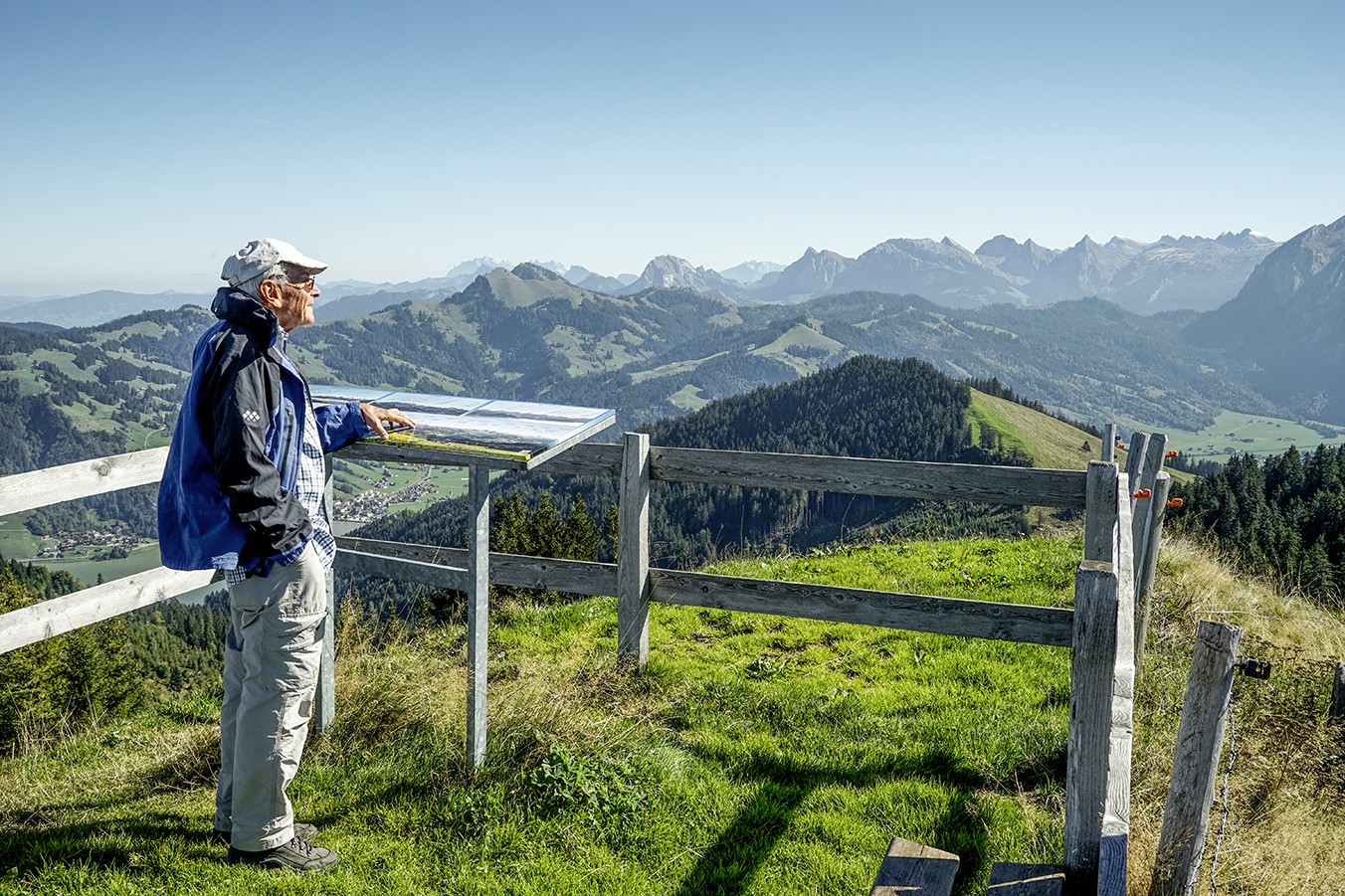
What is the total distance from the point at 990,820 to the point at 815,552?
8.40m

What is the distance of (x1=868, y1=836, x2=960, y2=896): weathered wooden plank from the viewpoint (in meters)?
2.95

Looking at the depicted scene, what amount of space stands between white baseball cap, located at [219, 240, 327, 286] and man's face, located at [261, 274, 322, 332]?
65 mm

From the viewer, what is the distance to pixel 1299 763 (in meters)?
4.99

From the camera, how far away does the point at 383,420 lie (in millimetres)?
4590

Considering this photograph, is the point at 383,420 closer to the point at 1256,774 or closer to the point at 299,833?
the point at 299,833

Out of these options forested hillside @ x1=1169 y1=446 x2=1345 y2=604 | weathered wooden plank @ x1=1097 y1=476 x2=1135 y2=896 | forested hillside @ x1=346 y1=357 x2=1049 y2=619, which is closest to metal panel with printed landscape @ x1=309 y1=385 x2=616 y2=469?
weathered wooden plank @ x1=1097 y1=476 x2=1135 y2=896

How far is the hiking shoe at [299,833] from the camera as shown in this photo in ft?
13.9

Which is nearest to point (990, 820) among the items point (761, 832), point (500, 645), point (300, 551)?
point (761, 832)

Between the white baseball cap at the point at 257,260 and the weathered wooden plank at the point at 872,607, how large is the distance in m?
3.52

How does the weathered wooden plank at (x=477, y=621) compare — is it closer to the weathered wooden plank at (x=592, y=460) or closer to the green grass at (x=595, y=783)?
the green grass at (x=595, y=783)

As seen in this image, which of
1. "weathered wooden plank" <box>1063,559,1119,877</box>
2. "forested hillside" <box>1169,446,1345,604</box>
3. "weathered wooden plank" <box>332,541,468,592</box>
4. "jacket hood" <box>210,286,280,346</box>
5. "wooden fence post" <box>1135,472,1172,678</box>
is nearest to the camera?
"weathered wooden plank" <box>1063,559,1119,877</box>

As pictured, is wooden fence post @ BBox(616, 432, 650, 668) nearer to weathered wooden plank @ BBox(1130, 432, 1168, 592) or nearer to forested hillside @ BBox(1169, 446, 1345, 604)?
weathered wooden plank @ BBox(1130, 432, 1168, 592)

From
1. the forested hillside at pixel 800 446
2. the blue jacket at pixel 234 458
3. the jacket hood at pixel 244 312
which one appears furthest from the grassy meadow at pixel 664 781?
the forested hillside at pixel 800 446

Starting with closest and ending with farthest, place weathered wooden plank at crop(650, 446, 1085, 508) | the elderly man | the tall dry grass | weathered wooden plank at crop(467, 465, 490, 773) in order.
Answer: the tall dry grass → the elderly man → weathered wooden plank at crop(467, 465, 490, 773) → weathered wooden plank at crop(650, 446, 1085, 508)
